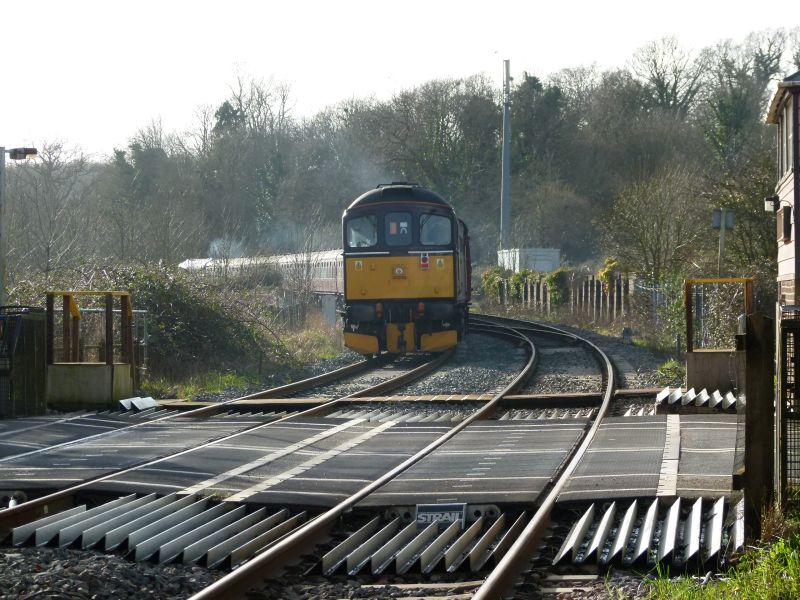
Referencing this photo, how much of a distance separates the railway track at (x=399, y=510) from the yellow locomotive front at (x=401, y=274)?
9442 millimetres

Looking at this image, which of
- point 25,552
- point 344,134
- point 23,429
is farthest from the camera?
point 344,134

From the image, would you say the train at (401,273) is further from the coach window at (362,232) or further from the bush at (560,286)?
the bush at (560,286)

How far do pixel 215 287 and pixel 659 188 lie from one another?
49.7 feet

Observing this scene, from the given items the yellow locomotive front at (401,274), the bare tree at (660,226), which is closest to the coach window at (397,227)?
the yellow locomotive front at (401,274)

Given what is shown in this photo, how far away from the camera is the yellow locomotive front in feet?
66.3

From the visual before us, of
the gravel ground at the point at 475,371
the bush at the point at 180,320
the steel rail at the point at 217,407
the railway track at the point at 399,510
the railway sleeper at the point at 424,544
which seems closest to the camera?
the railway track at the point at 399,510

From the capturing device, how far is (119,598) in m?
4.87

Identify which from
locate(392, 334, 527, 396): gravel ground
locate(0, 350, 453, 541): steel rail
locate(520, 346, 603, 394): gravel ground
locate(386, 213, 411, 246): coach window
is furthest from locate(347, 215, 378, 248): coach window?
locate(0, 350, 453, 541): steel rail

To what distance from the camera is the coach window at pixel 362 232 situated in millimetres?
20422

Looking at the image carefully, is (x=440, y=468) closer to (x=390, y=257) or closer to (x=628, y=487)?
(x=628, y=487)

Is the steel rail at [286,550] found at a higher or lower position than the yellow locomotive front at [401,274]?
lower

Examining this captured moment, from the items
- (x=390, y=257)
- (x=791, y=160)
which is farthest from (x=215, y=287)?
(x=791, y=160)

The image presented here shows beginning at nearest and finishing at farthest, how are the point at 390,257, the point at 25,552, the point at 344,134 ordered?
the point at 25,552
the point at 390,257
the point at 344,134

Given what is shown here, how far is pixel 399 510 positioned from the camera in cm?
648
